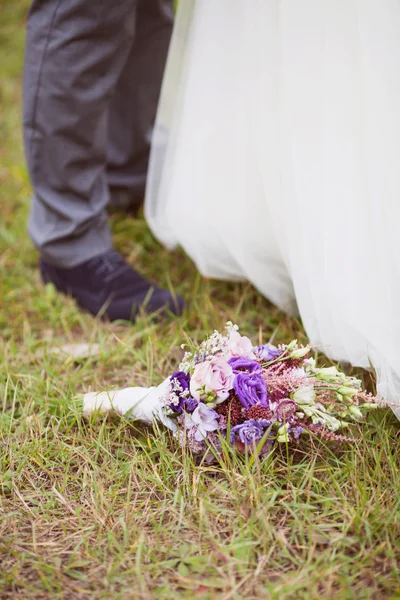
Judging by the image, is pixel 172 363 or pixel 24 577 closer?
pixel 24 577

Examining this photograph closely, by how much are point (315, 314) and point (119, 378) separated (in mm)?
500

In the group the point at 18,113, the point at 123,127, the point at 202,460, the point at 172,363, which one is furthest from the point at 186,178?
the point at 18,113

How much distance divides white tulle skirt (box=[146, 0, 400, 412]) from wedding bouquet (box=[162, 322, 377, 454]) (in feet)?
0.44

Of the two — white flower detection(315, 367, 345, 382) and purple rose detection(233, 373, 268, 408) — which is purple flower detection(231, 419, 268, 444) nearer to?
purple rose detection(233, 373, 268, 408)

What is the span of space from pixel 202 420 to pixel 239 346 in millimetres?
157

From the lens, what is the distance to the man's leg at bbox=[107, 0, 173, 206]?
1.70 meters

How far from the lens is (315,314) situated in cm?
123

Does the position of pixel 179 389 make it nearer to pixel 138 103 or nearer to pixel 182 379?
pixel 182 379

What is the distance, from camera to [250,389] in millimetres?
1018

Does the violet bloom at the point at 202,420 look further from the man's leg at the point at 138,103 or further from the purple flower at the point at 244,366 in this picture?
the man's leg at the point at 138,103

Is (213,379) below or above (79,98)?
below

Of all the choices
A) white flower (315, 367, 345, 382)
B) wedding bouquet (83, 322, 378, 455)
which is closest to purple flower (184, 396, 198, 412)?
wedding bouquet (83, 322, 378, 455)

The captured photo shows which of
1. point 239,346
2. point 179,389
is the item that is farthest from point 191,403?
point 239,346

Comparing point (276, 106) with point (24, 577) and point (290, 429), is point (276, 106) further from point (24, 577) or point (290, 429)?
point (24, 577)
